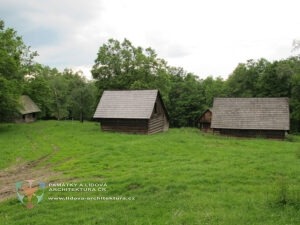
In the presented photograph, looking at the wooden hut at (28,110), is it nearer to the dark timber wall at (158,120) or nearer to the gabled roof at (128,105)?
the gabled roof at (128,105)

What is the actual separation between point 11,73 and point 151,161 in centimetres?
2447

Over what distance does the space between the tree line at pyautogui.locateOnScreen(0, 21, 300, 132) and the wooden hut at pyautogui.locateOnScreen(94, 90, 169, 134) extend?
25.3 ft

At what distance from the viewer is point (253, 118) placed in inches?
1179

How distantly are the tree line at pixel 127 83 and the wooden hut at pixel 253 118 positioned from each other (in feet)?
17.3

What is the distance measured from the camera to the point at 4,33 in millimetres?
33500

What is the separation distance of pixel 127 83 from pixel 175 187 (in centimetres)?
3256

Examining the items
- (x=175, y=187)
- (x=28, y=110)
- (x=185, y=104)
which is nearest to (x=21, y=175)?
(x=175, y=187)

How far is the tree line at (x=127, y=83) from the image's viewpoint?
3375cm

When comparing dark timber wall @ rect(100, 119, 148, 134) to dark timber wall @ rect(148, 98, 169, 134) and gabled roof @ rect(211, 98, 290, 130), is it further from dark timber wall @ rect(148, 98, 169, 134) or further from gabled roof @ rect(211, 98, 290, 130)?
gabled roof @ rect(211, 98, 290, 130)

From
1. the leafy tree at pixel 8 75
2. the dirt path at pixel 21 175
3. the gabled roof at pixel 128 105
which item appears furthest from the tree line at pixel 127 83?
the dirt path at pixel 21 175

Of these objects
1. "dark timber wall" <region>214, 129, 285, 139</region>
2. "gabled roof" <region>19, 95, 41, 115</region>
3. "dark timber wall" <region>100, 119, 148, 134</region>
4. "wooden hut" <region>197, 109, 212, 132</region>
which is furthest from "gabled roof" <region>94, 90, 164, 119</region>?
"gabled roof" <region>19, 95, 41, 115</region>

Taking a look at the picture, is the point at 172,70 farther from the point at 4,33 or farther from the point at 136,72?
the point at 4,33

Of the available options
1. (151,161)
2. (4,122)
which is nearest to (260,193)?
(151,161)

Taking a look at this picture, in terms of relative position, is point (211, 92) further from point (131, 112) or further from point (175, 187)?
point (175, 187)
